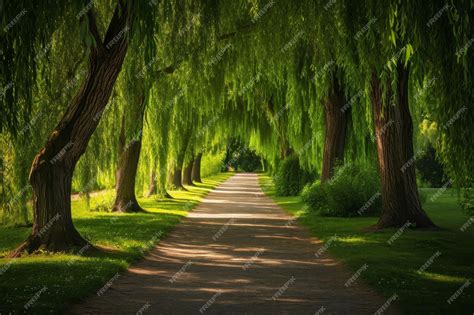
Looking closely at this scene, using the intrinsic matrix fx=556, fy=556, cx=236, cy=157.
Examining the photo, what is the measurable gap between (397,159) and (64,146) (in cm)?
776

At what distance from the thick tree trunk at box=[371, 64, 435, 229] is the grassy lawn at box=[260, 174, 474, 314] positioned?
592mm

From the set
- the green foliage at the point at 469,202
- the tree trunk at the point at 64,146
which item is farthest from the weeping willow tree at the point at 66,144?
the green foliage at the point at 469,202

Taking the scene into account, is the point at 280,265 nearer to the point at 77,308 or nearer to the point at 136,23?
the point at 77,308

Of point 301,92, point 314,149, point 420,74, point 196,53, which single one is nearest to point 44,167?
point 196,53

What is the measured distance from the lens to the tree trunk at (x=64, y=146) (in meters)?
10.0

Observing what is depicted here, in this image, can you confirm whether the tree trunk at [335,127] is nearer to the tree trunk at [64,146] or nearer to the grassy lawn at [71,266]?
the grassy lawn at [71,266]

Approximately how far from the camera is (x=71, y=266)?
8.74m

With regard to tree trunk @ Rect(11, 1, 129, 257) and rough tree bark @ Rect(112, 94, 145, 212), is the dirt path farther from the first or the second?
rough tree bark @ Rect(112, 94, 145, 212)

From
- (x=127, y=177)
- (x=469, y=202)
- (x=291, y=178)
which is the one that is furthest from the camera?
(x=291, y=178)

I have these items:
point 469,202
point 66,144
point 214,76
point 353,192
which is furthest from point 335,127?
point 66,144

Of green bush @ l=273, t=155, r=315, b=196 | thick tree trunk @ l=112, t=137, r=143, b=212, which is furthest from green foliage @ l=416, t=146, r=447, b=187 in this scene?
thick tree trunk @ l=112, t=137, r=143, b=212

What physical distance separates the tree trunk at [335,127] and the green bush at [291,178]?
9041 mm

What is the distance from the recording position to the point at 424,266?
29.9ft

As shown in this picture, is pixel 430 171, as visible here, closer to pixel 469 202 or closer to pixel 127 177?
pixel 127 177
